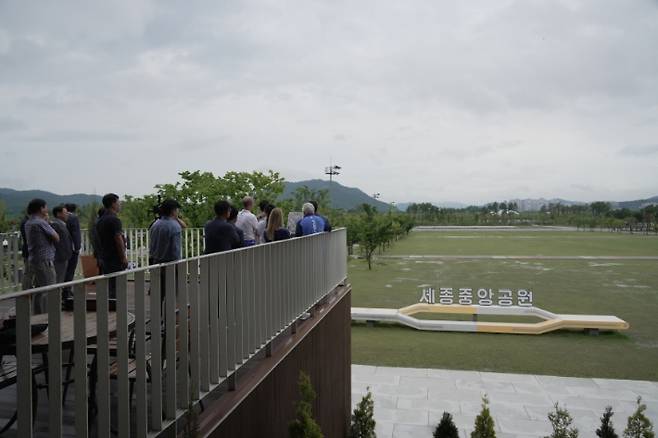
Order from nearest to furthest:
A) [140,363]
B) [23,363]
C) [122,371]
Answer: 1. [23,363]
2. [122,371]
3. [140,363]

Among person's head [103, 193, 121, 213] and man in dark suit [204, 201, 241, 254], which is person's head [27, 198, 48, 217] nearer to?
person's head [103, 193, 121, 213]

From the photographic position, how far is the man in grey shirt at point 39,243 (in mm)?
5418

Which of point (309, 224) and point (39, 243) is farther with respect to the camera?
point (309, 224)

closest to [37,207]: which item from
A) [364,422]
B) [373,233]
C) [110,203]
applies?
[110,203]

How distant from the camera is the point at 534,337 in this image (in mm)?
14758

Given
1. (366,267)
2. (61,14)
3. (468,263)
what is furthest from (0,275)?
(468,263)

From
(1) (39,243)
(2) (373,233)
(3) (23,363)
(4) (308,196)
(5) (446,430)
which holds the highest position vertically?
(4) (308,196)

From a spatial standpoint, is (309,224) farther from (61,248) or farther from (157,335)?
(157,335)

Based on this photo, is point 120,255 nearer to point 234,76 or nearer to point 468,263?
point 234,76

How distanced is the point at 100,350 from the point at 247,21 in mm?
10398

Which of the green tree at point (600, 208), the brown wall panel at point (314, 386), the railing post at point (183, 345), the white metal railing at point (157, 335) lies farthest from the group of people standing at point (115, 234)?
the green tree at point (600, 208)

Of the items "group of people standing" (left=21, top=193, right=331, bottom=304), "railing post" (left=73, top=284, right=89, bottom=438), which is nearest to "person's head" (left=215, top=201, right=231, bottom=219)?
"group of people standing" (left=21, top=193, right=331, bottom=304)

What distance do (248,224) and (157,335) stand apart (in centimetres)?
396

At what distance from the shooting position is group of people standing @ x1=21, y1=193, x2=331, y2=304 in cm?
455
